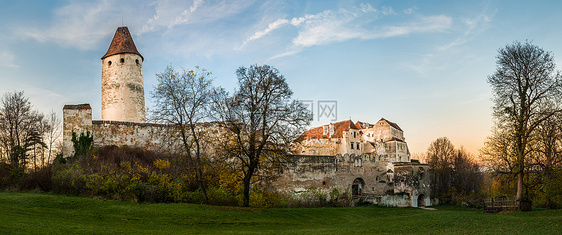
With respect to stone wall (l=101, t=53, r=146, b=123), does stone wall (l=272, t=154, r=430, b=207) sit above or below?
below

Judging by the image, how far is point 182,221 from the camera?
2058 centimetres

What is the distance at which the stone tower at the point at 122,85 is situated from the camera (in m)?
38.7

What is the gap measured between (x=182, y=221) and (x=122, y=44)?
25.5m

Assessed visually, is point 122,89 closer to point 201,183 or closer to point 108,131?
point 108,131

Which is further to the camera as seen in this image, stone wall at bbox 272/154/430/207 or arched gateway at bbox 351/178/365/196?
arched gateway at bbox 351/178/365/196

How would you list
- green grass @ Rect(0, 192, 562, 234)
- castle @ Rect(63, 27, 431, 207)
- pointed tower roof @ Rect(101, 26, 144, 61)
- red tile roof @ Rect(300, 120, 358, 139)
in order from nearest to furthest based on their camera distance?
green grass @ Rect(0, 192, 562, 234) → castle @ Rect(63, 27, 431, 207) → pointed tower roof @ Rect(101, 26, 144, 61) → red tile roof @ Rect(300, 120, 358, 139)

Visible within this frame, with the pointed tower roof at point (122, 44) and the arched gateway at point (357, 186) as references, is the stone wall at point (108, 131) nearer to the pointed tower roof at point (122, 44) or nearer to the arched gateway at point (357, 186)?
the pointed tower roof at point (122, 44)

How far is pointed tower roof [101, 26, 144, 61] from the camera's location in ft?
131

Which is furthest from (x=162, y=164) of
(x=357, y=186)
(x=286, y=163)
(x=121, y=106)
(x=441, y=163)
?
(x=441, y=163)

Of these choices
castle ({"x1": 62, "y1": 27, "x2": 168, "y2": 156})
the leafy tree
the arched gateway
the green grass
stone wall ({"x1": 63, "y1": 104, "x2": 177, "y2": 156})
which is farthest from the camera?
the leafy tree

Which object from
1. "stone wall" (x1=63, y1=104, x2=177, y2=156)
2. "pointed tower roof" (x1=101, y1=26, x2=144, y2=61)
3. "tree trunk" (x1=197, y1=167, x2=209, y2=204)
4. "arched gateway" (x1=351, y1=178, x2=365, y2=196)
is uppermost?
"pointed tower roof" (x1=101, y1=26, x2=144, y2=61)

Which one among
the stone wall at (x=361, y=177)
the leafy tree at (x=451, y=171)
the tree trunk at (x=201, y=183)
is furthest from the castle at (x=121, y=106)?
the leafy tree at (x=451, y=171)

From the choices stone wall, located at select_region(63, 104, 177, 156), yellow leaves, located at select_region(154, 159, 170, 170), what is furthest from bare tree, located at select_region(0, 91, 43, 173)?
yellow leaves, located at select_region(154, 159, 170, 170)

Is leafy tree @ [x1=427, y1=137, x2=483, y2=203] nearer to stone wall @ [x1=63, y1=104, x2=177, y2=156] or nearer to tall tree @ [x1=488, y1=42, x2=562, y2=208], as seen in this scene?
tall tree @ [x1=488, y1=42, x2=562, y2=208]
